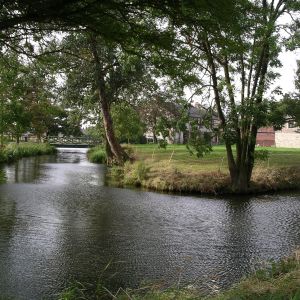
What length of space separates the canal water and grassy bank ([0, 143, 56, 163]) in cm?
1445

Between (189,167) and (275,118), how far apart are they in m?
6.57

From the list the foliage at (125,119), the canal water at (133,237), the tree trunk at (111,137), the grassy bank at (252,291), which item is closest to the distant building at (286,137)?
the foliage at (125,119)

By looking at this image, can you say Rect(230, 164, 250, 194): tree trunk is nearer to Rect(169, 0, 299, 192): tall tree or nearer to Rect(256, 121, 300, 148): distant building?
Rect(169, 0, 299, 192): tall tree

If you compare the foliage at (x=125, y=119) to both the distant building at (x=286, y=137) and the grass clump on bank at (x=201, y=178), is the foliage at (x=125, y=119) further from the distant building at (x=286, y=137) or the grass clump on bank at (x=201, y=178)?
the distant building at (x=286, y=137)

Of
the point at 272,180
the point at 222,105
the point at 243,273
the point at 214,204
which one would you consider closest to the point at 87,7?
the point at 243,273

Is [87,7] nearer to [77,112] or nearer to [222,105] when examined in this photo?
[222,105]

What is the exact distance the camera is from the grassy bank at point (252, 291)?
524cm

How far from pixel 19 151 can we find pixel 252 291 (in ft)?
118

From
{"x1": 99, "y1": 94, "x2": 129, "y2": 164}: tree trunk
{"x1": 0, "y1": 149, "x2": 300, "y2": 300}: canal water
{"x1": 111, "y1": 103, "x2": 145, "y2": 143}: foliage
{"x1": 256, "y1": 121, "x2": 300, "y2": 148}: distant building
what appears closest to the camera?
{"x1": 0, "y1": 149, "x2": 300, "y2": 300}: canal water

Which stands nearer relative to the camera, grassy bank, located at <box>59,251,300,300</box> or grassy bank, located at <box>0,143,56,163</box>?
grassy bank, located at <box>59,251,300,300</box>

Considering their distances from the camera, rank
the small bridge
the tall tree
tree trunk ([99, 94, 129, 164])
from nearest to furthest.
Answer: the tall tree, tree trunk ([99, 94, 129, 164]), the small bridge

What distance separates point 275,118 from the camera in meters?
17.0

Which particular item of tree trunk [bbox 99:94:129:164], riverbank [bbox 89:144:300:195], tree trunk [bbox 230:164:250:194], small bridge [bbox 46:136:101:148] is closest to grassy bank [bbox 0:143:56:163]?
tree trunk [bbox 99:94:129:164]

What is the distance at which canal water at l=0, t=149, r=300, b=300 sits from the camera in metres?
8.23
